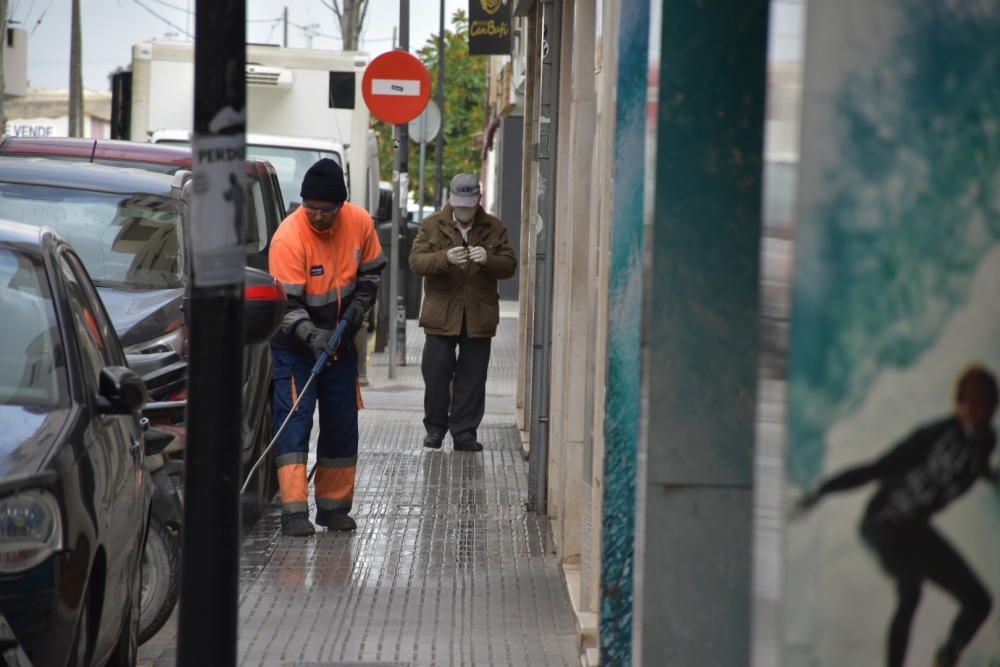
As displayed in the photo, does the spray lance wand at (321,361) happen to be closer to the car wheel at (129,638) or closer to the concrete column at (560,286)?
the concrete column at (560,286)

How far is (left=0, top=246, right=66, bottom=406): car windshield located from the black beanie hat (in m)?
3.35

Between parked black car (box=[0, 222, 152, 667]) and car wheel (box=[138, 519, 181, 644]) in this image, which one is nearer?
parked black car (box=[0, 222, 152, 667])

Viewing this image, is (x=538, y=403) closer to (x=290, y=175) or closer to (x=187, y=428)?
(x=187, y=428)

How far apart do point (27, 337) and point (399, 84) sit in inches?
447

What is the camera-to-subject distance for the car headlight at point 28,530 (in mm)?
4570

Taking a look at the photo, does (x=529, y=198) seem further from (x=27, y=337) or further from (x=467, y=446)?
(x=27, y=337)

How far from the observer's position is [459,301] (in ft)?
40.2

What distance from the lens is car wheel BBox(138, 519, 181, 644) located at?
6.55 meters

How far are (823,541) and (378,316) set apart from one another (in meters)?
19.7

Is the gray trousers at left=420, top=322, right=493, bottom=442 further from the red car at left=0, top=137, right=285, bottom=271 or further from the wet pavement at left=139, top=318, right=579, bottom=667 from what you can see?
the red car at left=0, top=137, right=285, bottom=271

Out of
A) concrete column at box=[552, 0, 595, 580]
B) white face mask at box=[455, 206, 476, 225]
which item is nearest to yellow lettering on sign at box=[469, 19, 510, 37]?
white face mask at box=[455, 206, 476, 225]

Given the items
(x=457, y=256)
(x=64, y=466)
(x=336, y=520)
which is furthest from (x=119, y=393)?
(x=457, y=256)

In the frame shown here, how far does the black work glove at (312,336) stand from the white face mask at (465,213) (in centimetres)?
305

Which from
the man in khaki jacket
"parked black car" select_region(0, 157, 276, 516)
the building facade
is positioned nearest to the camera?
the building facade
